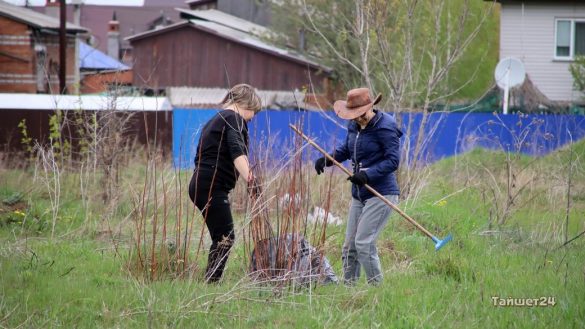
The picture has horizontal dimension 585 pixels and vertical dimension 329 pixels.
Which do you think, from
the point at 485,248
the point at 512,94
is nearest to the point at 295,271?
the point at 485,248

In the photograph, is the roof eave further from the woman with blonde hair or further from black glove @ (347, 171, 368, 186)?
black glove @ (347, 171, 368, 186)

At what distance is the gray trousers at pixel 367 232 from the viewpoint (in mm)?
6086

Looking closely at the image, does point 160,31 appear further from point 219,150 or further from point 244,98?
point 219,150

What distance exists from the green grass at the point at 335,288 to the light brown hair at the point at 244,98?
1282 mm

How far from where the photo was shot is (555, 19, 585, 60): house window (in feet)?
90.4

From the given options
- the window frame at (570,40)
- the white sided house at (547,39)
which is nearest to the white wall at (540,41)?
the white sided house at (547,39)

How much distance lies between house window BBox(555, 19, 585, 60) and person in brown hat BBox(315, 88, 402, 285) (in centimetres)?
2316

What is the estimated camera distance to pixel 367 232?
20.0ft

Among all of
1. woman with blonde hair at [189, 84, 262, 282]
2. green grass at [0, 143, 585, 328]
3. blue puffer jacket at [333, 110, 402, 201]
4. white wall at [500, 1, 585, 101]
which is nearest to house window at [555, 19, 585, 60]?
white wall at [500, 1, 585, 101]

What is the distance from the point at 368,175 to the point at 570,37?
2380 centimetres

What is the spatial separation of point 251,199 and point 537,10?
23.9 meters

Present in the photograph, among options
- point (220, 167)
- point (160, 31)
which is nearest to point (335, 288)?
point (220, 167)

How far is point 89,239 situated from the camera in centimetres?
827

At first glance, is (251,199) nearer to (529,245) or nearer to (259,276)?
(259,276)
